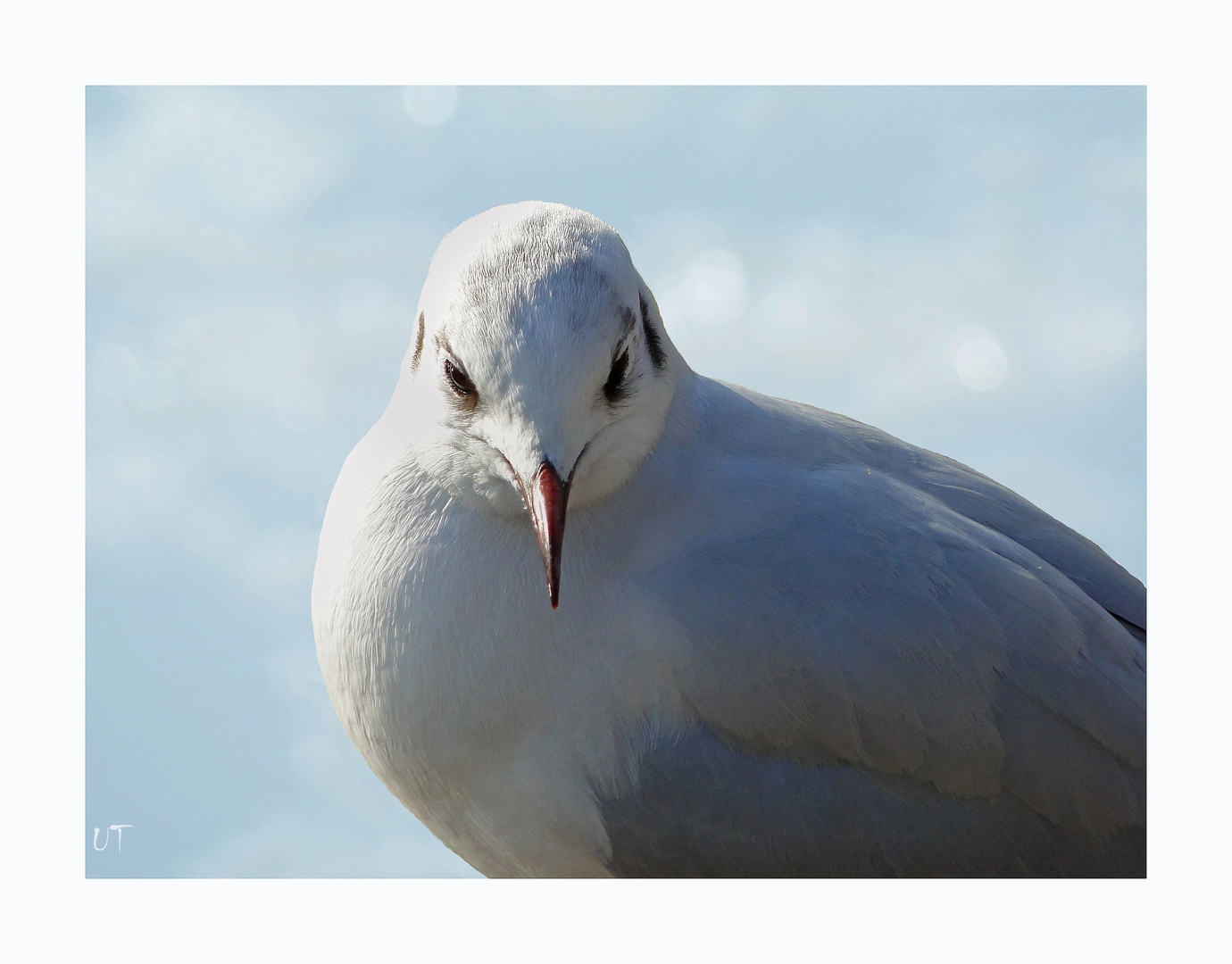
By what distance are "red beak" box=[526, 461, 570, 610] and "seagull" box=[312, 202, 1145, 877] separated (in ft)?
0.70

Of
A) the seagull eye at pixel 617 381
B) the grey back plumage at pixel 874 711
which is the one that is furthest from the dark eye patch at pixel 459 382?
the grey back plumage at pixel 874 711

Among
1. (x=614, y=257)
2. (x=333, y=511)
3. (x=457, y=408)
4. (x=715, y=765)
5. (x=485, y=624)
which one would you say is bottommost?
(x=715, y=765)

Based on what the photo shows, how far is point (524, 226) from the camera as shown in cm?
157

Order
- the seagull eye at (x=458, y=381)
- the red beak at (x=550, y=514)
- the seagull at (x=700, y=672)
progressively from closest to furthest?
the red beak at (x=550, y=514) < the seagull eye at (x=458, y=381) < the seagull at (x=700, y=672)

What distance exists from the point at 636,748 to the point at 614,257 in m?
0.74

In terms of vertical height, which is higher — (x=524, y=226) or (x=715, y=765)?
(x=524, y=226)

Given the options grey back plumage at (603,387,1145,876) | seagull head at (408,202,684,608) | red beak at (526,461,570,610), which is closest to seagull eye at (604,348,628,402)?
seagull head at (408,202,684,608)

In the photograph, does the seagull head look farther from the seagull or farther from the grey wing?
the grey wing

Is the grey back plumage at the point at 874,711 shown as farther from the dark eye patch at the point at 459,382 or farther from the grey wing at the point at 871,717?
the dark eye patch at the point at 459,382

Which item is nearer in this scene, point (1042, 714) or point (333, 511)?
point (1042, 714)

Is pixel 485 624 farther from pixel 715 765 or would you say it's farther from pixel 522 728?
pixel 715 765

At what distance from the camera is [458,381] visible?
1540 mm

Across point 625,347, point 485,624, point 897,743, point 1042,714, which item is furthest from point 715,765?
point 625,347

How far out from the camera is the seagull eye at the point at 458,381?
5.01 ft
